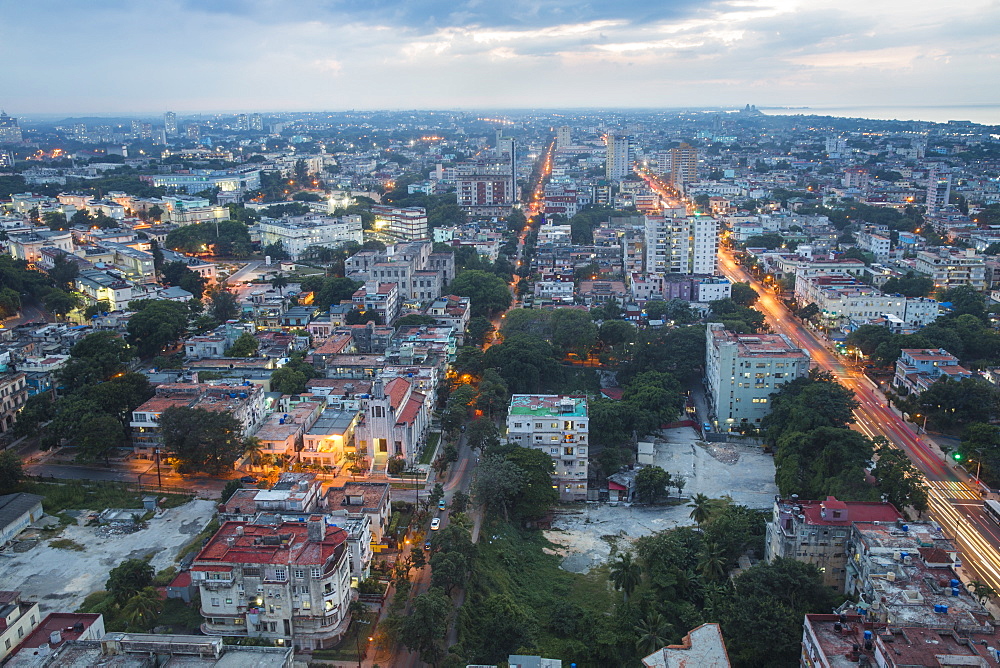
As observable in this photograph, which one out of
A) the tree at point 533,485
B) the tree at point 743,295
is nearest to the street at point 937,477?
the tree at point 743,295

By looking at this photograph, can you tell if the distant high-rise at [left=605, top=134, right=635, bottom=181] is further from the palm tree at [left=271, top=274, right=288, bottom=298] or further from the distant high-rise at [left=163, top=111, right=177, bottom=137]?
the distant high-rise at [left=163, top=111, right=177, bottom=137]

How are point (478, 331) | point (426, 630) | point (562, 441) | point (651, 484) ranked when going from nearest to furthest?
point (426, 630) → point (651, 484) → point (562, 441) → point (478, 331)

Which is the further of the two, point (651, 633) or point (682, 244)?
point (682, 244)

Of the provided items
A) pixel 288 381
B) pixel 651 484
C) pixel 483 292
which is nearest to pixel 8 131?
pixel 483 292

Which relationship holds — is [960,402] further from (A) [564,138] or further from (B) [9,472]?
(A) [564,138]

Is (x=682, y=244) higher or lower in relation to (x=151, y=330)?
higher

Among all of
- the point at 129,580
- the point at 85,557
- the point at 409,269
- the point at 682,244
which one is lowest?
the point at 85,557

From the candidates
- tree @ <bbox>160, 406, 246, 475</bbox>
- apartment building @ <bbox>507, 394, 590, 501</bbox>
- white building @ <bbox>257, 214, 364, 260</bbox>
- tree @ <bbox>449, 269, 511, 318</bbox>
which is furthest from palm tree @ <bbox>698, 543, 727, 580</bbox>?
white building @ <bbox>257, 214, 364, 260</bbox>
